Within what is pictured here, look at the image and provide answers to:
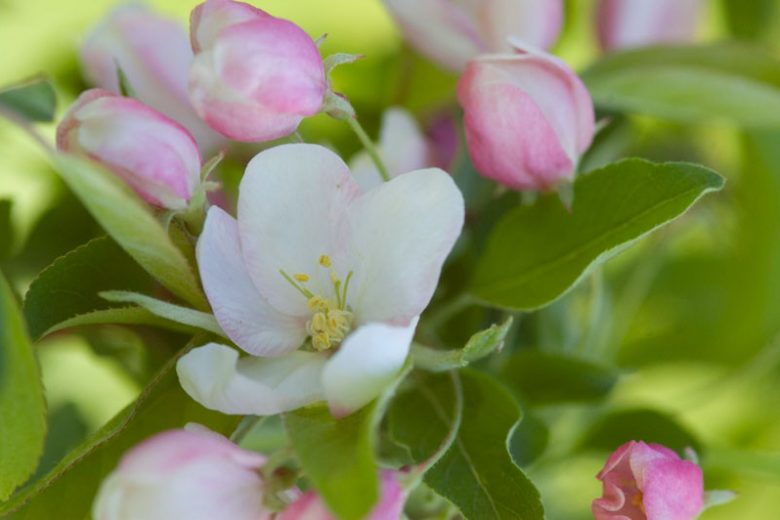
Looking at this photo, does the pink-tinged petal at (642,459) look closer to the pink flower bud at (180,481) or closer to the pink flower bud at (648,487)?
the pink flower bud at (648,487)

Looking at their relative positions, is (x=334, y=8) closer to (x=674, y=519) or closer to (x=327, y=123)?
(x=327, y=123)

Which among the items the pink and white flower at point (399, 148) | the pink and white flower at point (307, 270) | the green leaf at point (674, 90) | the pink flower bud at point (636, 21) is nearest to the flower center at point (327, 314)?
the pink and white flower at point (307, 270)

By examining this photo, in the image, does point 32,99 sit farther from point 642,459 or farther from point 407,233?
point 642,459

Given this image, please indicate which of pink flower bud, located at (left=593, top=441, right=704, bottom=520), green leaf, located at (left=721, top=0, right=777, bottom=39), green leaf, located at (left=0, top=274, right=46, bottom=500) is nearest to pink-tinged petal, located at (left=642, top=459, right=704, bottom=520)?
pink flower bud, located at (left=593, top=441, right=704, bottom=520)

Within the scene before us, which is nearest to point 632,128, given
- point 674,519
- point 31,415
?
point 674,519

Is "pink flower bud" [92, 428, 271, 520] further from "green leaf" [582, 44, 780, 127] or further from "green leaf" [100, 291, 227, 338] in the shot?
"green leaf" [582, 44, 780, 127]
